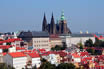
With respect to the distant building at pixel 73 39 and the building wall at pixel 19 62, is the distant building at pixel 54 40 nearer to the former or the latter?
the distant building at pixel 73 39

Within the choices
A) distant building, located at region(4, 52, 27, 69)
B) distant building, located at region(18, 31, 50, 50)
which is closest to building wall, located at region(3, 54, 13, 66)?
distant building, located at region(4, 52, 27, 69)

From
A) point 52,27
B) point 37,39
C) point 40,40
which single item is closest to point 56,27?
point 52,27

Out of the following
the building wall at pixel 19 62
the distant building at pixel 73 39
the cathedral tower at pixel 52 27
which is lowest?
the building wall at pixel 19 62

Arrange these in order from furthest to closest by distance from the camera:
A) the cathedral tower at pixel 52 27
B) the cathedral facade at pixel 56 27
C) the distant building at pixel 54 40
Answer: the cathedral facade at pixel 56 27 < the cathedral tower at pixel 52 27 < the distant building at pixel 54 40

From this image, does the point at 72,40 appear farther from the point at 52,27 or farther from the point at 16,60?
the point at 16,60

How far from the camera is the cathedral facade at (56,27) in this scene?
121812mm

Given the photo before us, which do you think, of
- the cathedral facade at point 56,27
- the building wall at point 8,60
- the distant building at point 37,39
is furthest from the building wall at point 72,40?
the building wall at point 8,60

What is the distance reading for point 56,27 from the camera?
425 feet

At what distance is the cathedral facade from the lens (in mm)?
121812

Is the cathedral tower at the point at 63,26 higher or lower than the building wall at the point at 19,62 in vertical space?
higher

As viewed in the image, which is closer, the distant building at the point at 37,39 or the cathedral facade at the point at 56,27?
the distant building at the point at 37,39

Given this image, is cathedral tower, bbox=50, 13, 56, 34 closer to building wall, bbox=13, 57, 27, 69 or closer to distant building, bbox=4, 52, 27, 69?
building wall, bbox=13, 57, 27, 69

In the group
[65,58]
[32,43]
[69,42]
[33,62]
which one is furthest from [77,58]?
[69,42]

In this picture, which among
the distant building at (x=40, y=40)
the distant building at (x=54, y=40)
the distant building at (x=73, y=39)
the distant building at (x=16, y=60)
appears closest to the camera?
the distant building at (x=16, y=60)
